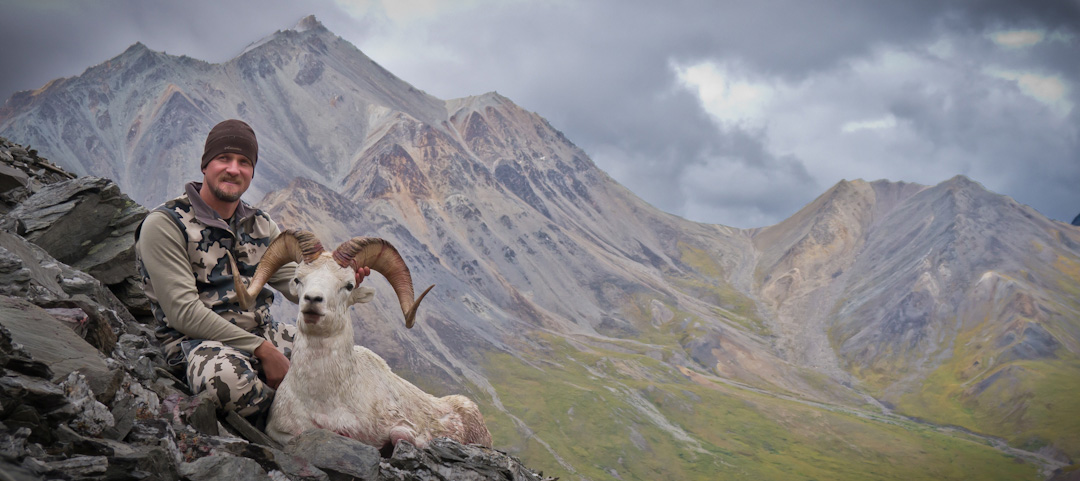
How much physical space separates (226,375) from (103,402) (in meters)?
1.28

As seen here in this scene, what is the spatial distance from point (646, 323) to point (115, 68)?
134098 millimetres

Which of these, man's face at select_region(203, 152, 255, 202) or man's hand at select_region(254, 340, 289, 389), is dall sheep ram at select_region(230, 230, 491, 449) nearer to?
man's hand at select_region(254, 340, 289, 389)

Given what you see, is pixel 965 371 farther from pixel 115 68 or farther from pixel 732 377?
pixel 115 68

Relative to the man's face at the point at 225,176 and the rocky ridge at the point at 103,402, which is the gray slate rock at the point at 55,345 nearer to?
the rocky ridge at the point at 103,402

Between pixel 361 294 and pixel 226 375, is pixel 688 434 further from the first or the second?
pixel 226 375

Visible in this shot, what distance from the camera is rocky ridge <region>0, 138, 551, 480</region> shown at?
5629 millimetres

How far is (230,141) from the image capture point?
8.17 metres

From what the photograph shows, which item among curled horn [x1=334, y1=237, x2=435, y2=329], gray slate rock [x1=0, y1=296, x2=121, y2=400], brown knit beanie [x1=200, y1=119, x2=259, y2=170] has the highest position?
brown knit beanie [x1=200, y1=119, x2=259, y2=170]

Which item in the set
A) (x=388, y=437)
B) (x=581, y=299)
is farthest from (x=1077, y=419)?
(x=388, y=437)

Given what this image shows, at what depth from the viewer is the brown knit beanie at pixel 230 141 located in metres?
8.14

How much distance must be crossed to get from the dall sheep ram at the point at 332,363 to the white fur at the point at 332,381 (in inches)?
0.4

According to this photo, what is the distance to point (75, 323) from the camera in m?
7.50

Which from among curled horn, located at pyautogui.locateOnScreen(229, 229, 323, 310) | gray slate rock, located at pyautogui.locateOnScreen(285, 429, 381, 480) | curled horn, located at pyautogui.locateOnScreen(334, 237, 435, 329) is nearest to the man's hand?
curled horn, located at pyautogui.locateOnScreen(229, 229, 323, 310)

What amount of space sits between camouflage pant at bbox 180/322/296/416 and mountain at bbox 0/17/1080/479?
89.5 meters
